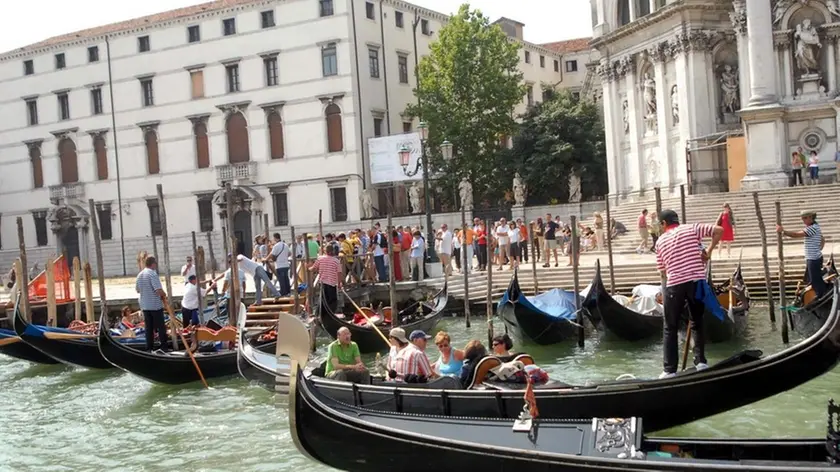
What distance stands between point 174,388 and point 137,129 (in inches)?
732

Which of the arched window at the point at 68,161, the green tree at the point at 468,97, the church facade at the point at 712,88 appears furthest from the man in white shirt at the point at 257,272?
the arched window at the point at 68,161

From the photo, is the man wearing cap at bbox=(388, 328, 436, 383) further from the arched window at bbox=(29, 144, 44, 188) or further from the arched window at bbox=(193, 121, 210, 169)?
the arched window at bbox=(29, 144, 44, 188)

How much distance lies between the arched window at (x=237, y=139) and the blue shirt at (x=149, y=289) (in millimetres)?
15929

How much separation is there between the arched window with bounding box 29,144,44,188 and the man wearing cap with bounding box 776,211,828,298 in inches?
975

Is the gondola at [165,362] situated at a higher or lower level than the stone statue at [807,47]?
lower

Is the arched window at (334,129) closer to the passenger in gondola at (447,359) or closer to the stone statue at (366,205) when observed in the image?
the stone statue at (366,205)

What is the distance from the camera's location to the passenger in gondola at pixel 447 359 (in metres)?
6.79

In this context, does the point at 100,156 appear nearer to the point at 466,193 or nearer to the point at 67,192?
the point at 67,192

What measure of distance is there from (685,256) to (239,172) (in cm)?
2063

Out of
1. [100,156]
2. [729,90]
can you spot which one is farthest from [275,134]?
[729,90]

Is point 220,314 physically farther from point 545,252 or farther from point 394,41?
point 394,41

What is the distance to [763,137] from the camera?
17031mm

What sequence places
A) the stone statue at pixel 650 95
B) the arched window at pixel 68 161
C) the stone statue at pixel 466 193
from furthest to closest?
the arched window at pixel 68 161, the stone statue at pixel 466 193, the stone statue at pixel 650 95

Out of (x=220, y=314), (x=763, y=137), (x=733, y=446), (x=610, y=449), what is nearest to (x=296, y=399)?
(x=610, y=449)
